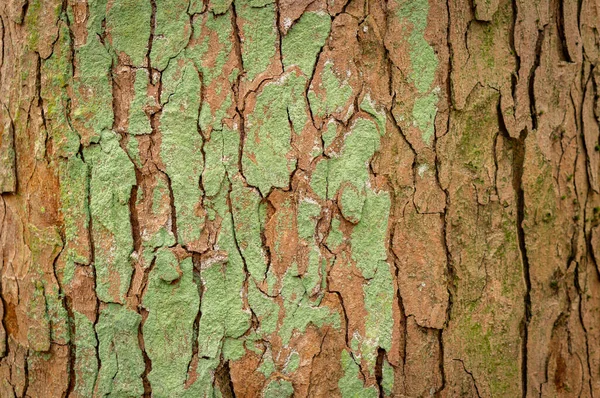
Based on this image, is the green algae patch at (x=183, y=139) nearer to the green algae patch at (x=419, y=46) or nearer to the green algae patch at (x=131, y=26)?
the green algae patch at (x=131, y=26)

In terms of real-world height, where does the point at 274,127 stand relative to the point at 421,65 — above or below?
below

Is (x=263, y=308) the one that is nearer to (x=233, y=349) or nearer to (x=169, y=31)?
(x=233, y=349)

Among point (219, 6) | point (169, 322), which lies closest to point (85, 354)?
point (169, 322)

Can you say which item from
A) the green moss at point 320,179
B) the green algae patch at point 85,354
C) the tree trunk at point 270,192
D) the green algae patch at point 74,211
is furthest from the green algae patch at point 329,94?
the green algae patch at point 85,354

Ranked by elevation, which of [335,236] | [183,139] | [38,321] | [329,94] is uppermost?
[329,94]

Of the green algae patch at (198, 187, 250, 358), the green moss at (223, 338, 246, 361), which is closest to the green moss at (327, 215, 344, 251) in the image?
the green algae patch at (198, 187, 250, 358)
